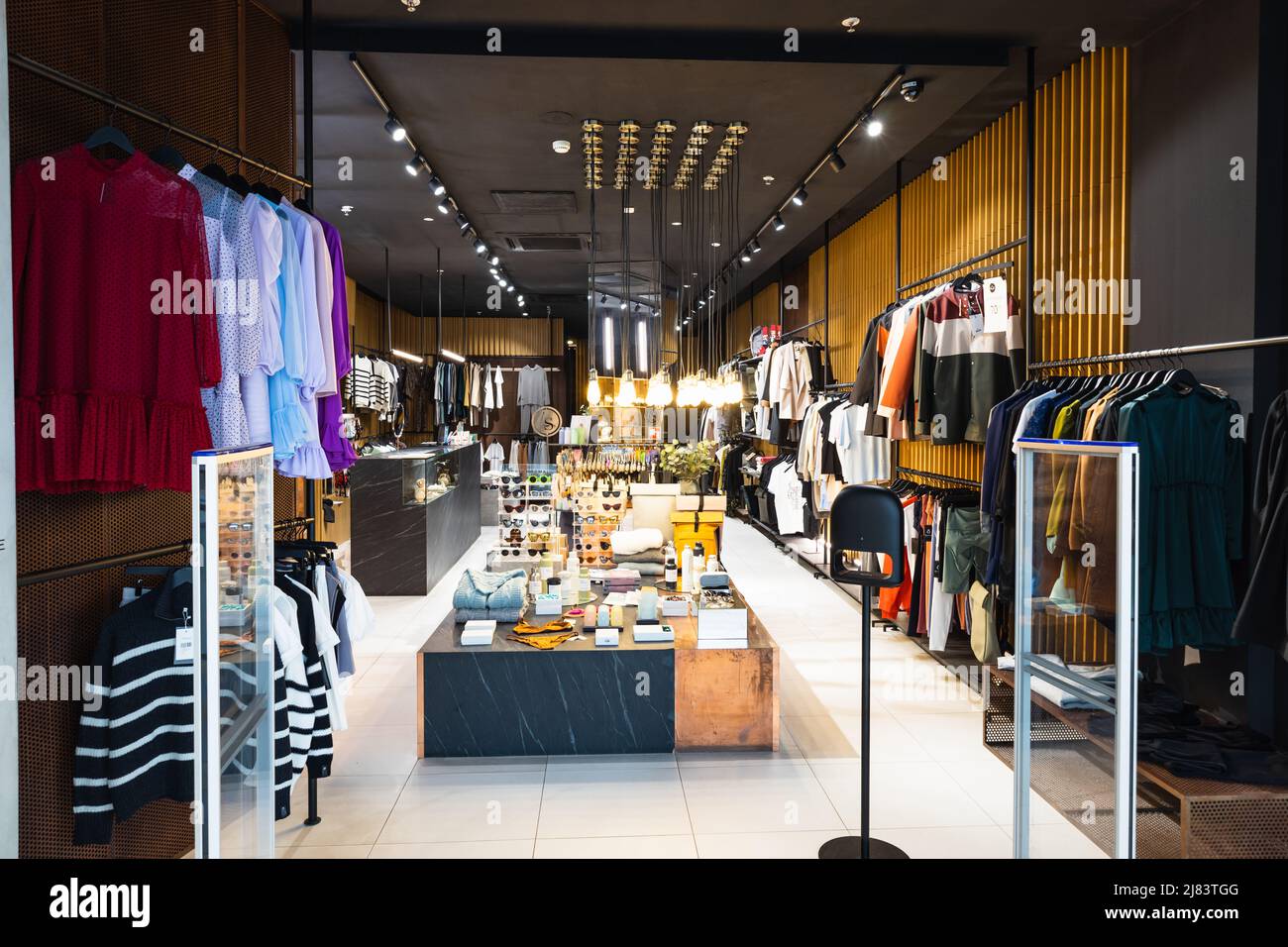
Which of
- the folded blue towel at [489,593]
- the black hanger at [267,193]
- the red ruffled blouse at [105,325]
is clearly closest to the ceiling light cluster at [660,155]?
the black hanger at [267,193]

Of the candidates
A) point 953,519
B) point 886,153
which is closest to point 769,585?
point 953,519

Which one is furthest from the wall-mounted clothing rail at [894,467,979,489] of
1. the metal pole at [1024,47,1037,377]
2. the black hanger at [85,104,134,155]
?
the black hanger at [85,104,134,155]

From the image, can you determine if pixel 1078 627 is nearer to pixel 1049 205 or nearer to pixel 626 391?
pixel 1049 205

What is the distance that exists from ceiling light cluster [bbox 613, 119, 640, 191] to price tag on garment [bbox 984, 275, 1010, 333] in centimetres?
233

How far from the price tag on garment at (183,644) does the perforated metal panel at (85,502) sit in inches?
15.0

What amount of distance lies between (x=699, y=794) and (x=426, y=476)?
5.22 m

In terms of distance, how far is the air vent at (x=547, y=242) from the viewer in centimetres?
880

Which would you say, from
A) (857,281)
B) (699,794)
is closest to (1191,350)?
(699,794)

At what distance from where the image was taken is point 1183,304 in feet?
12.1

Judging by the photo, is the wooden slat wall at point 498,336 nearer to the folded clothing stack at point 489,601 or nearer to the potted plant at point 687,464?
the potted plant at point 687,464

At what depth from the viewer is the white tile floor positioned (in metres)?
3.05

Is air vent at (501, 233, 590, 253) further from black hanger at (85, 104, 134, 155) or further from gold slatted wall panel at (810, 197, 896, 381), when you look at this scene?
black hanger at (85, 104, 134, 155)
